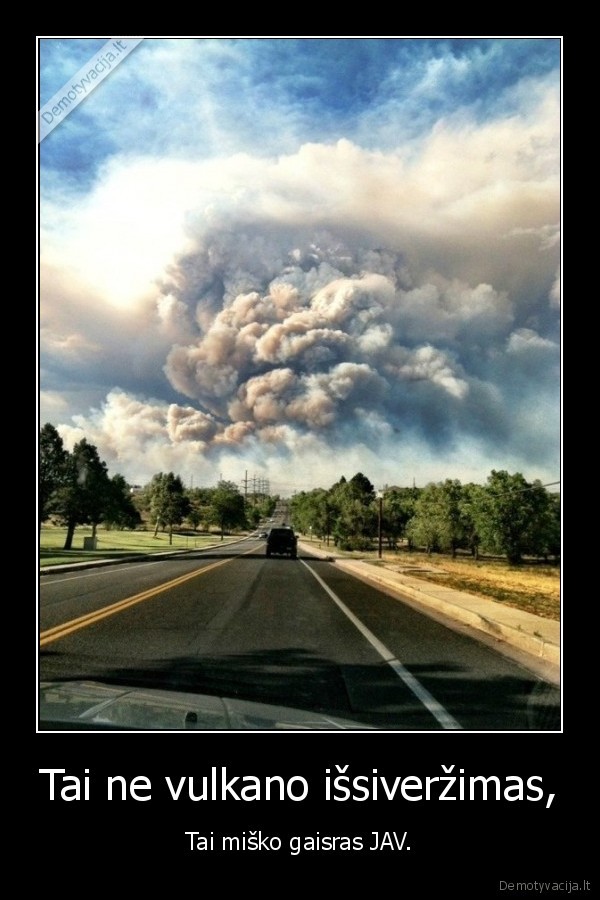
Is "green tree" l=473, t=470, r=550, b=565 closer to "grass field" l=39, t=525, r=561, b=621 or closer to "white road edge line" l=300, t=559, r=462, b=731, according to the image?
"grass field" l=39, t=525, r=561, b=621

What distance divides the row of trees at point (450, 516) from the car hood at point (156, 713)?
129 feet

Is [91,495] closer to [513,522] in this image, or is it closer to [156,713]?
[156,713]

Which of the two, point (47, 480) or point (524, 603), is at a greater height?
point (47, 480)

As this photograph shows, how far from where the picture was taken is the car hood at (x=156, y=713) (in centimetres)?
394

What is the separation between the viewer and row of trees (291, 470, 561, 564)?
175ft

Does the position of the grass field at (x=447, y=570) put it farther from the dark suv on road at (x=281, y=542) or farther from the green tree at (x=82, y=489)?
the dark suv on road at (x=281, y=542)

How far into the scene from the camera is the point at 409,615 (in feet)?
44.5

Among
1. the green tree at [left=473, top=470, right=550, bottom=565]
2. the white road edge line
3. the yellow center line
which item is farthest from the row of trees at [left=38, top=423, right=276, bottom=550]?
the green tree at [left=473, top=470, right=550, bottom=565]

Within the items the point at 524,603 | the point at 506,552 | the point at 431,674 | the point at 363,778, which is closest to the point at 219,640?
the point at 431,674

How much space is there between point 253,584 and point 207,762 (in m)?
16.1

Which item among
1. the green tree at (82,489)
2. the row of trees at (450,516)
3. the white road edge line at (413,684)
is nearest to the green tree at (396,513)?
the row of trees at (450,516)

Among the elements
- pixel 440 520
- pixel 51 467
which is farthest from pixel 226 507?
pixel 51 467

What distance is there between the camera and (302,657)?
27.6 ft
